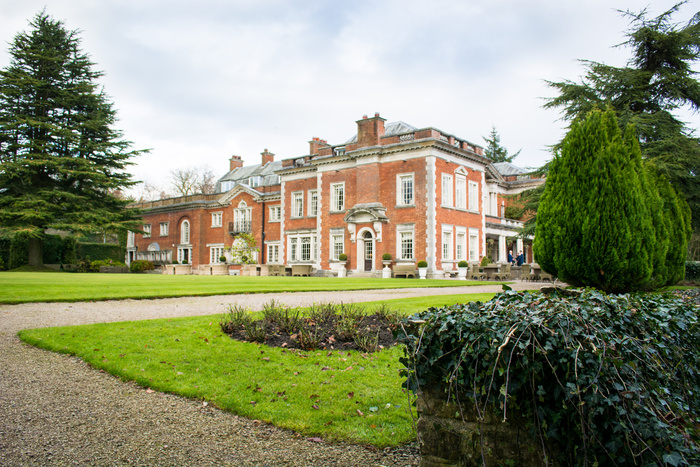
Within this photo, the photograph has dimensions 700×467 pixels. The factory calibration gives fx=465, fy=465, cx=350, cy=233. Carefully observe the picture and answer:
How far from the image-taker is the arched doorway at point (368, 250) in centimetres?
3067

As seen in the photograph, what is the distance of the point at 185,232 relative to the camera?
4544cm

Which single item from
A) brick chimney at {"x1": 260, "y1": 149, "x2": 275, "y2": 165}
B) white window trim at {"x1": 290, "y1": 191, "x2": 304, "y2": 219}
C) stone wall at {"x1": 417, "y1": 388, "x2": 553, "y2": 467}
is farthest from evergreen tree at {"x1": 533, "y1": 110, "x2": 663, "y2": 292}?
brick chimney at {"x1": 260, "y1": 149, "x2": 275, "y2": 165}

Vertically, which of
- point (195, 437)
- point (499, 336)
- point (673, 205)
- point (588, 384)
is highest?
point (673, 205)

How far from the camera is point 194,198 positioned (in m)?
44.4

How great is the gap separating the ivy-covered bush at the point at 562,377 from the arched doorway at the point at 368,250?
27735mm

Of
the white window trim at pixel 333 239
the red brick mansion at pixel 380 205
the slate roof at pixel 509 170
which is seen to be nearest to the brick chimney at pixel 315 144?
the red brick mansion at pixel 380 205

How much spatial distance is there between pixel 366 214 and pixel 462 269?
7.01m

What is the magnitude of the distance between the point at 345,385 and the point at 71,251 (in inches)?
1525

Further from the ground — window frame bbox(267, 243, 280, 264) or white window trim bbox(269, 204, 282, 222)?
white window trim bbox(269, 204, 282, 222)

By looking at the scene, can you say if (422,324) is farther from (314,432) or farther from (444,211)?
(444,211)

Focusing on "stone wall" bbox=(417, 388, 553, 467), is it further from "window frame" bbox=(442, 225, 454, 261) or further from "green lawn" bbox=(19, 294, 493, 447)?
"window frame" bbox=(442, 225, 454, 261)

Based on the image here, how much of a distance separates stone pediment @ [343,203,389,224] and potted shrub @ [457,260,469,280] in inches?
211

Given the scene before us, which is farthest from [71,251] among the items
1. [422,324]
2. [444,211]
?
[422,324]

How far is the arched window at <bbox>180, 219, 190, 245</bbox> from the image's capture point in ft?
148
